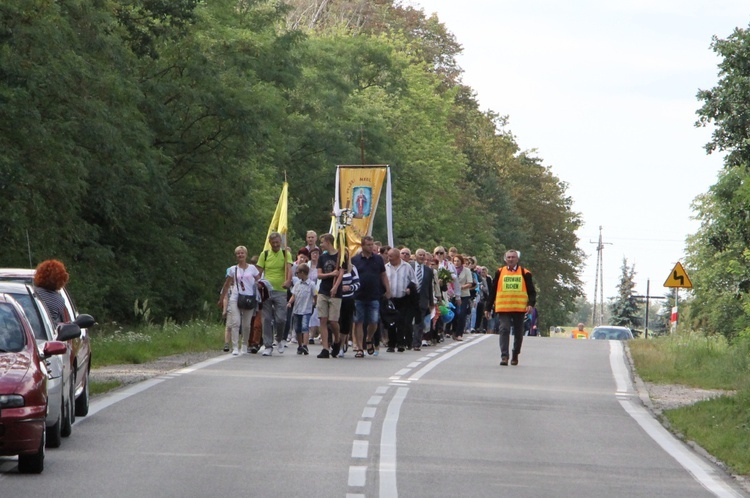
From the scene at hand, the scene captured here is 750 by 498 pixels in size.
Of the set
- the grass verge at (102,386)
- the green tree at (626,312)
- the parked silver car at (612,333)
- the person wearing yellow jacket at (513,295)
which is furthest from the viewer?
the green tree at (626,312)

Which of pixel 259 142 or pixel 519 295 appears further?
pixel 259 142

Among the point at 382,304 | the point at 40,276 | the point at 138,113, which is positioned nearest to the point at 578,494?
the point at 40,276

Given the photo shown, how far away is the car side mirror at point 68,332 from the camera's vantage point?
38.9 ft

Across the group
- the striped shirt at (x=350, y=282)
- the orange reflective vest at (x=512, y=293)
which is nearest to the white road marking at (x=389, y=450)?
the striped shirt at (x=350, y=282)

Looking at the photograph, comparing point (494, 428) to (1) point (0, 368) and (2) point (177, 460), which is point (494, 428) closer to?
(2) point (177, 460)

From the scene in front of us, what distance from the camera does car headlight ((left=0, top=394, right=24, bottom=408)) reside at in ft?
33.8

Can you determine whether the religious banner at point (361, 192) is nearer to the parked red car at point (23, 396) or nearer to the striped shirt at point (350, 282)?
the striped shirt at point (350, 282)

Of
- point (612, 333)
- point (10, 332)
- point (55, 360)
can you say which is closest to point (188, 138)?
point (612, 333)

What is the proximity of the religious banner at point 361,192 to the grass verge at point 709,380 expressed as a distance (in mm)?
6533

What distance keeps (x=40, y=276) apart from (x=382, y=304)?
13.6 m

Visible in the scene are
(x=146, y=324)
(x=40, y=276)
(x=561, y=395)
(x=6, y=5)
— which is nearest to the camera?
(x=40, y=276)

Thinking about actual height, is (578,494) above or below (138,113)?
below

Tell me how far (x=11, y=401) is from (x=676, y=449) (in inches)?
251

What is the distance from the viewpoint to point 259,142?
43.5 m
